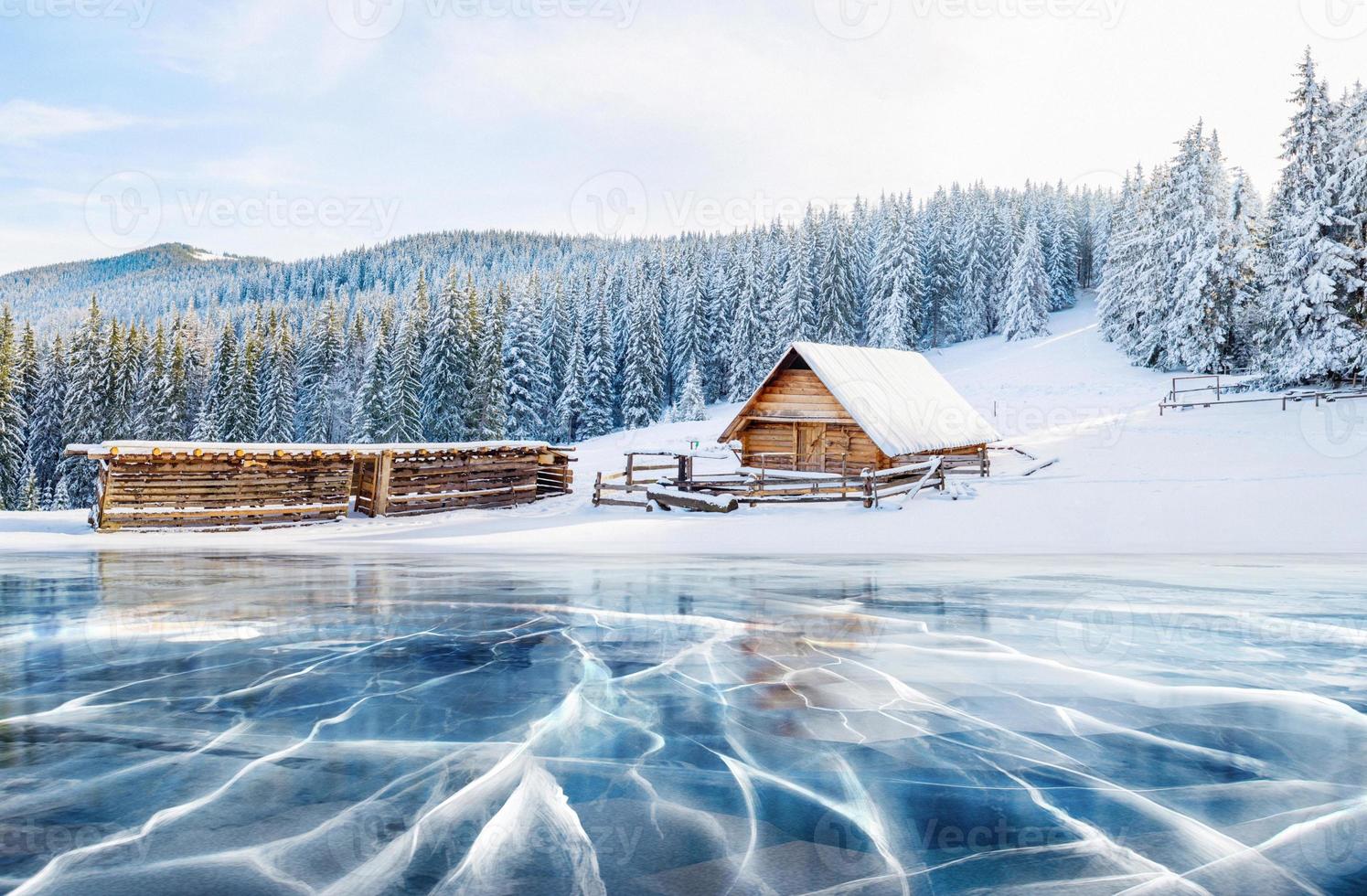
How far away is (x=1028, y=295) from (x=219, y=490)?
6889 centimetres

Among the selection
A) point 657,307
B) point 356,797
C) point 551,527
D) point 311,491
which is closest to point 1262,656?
point 356,797

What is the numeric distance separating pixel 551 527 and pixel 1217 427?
30021 millimetres

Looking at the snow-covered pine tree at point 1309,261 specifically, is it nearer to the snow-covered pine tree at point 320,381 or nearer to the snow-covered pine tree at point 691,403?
the snow-covered pine tree at point 691,403

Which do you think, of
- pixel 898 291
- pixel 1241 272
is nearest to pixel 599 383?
pixel 898 291

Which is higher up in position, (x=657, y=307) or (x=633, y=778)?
(x=657, y=307)

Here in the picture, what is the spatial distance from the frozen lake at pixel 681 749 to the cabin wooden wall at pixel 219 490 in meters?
12.6

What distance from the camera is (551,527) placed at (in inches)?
787

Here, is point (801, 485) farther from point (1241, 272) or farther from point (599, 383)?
point (599, 383)

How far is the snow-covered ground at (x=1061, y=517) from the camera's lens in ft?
53.1

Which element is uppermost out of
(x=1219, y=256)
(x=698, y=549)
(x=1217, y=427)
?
(x=1219, y=256)

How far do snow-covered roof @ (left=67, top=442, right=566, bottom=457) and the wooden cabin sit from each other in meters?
8.40

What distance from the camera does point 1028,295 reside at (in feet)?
233

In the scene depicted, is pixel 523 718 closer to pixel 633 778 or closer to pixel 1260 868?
pixel 633 778

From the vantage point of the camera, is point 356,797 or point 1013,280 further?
point 1013,280
